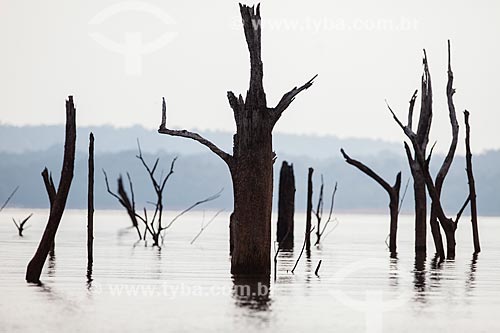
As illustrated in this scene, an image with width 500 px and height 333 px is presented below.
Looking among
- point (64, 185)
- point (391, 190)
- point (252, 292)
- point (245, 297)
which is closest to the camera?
point (245, 297)

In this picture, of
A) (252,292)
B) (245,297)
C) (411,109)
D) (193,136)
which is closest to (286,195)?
(411,109)

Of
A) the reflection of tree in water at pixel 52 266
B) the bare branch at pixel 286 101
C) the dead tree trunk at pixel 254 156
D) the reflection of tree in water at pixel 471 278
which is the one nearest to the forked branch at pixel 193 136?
the dead tree trunk at pixel 254 156

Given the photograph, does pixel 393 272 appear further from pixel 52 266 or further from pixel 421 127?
pixel 52 266

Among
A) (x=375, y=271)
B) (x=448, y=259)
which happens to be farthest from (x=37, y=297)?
(x=448, y=259)

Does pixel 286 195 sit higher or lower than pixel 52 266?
higher

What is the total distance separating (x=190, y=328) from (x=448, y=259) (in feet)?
49.0

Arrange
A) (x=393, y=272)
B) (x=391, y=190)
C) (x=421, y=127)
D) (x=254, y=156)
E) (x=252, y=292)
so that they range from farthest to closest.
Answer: (x=391, y=190) → (x=421, y=127) → (x=393, y=272) → (x=254, y=156) → (x=252, y=292)

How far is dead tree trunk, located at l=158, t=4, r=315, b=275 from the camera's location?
18734 millimetres

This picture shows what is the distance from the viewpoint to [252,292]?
1714cm

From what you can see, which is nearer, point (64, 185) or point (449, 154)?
point (64, 185)

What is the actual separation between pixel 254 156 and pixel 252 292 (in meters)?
2.42

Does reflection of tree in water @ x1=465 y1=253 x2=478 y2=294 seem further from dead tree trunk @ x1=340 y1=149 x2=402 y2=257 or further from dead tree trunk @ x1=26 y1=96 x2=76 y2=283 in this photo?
dead tree trunk @ x1=26 y1=96 x2=76 y2=283

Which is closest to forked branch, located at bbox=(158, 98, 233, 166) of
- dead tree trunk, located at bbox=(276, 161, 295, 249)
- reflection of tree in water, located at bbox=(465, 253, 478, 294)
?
reflection of tree in water, located at bbox=(465, 253, 478, 294)

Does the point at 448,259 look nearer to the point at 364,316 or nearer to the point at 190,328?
the point at 364,316
